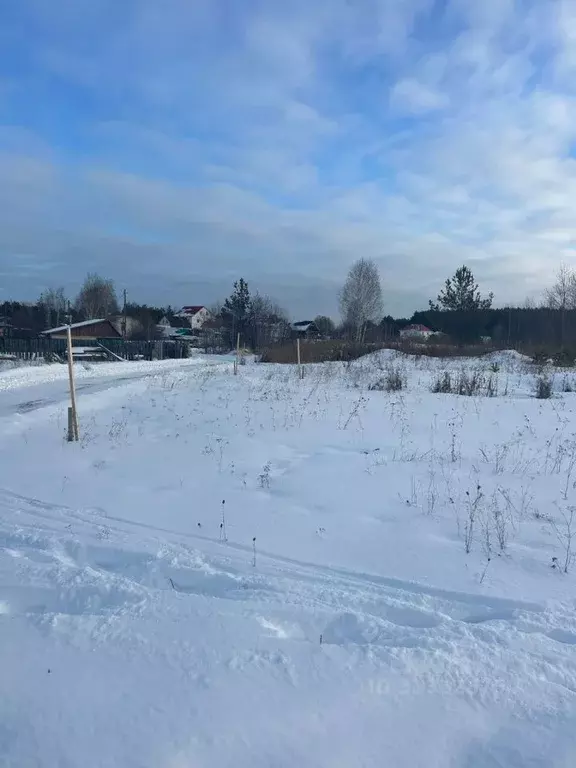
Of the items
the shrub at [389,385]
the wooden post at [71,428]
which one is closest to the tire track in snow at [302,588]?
the wooden post at [71,428]

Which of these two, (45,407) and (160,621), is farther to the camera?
(45,407)

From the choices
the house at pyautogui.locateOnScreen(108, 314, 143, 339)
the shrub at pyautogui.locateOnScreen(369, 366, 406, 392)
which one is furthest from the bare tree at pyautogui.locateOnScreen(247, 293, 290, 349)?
the shrub at pyautogui.locateOnScreen(369, 366, 406, 392)

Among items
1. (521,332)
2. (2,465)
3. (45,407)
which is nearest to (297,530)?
(2,465)

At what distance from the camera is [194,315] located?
93562 millimetres

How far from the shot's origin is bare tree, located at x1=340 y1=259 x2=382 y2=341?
50312 mm

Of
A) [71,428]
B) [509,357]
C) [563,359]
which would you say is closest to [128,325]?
[509,357]

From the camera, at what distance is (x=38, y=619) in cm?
331

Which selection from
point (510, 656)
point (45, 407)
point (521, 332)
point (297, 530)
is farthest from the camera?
point (521, 332)

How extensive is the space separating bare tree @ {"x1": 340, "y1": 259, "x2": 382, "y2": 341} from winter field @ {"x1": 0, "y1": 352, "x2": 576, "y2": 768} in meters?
42.8

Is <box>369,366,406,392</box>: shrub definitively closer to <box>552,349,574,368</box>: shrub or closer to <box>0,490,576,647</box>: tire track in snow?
<box>0,490,576,647</box>: tire track in snow

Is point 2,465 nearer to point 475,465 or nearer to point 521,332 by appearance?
point 475,465

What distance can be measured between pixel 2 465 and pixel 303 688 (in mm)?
6372

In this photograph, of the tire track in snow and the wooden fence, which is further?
the wooden fence

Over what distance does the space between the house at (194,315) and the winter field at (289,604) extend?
83.5 metres
